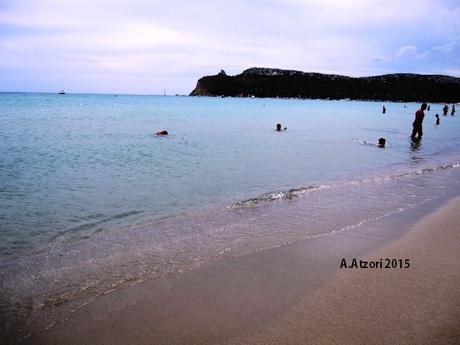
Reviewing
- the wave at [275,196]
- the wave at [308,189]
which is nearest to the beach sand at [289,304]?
the wave at [275,196]

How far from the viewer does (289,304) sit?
438 centimetres

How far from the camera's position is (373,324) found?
154 inches

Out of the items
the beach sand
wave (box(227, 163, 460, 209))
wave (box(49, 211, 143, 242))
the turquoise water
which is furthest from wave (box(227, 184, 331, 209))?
the beach sand

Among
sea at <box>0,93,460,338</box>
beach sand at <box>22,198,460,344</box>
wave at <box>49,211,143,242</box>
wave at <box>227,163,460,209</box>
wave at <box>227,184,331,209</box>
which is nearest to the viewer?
beach sand at <box>22,198,460,344</box>

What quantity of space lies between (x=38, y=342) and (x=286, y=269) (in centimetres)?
321

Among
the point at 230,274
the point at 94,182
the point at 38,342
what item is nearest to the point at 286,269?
the point at 230,274

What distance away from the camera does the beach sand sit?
12.4 ft

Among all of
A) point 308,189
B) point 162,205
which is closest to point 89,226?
point 162,205

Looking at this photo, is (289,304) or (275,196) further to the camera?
(275,196)

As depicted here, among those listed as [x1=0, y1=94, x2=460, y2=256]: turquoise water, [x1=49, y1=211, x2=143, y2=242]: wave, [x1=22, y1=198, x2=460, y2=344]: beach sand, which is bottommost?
[x1=49, y1=211, x2=143, y2=242]: wave

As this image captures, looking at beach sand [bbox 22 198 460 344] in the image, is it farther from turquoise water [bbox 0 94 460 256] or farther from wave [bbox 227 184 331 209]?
wave [bbox 227 184 331 209]

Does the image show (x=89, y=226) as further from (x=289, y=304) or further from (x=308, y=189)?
(x=308, y=189)

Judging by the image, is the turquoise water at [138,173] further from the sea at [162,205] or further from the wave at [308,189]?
the wave at [308,189]

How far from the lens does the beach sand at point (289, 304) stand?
3.78m
